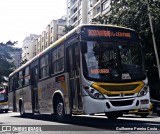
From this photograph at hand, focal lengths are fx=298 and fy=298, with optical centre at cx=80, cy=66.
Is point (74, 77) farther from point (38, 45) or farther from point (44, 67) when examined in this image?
point (38, 45)

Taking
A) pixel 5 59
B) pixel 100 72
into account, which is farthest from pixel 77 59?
pixel 5 59

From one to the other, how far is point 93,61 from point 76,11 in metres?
60.9

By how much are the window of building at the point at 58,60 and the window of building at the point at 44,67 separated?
35.5 inches

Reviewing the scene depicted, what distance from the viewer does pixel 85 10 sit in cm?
6316

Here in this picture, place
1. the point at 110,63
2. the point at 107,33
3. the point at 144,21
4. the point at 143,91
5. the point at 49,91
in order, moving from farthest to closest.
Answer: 1. the point at 144,21
2. the point at 49,91
3. the point at 107,33
4. the point at 143,91
5. the point at 110,63

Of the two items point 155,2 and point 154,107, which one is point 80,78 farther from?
point 155,2

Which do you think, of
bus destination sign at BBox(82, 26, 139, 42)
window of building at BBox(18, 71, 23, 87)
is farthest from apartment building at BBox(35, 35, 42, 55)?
bus destination sign at BBox(82, 26, 139, 42)

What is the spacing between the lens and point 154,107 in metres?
15.6

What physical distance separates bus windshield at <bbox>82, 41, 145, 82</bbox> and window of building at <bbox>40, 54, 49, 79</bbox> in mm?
3889

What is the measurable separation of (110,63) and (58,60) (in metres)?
2.77

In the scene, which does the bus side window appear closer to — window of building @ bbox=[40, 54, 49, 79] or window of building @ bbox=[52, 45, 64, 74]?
window of building @ bbox=[52, 45, 64, 74]

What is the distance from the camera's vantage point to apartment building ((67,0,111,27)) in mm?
52694

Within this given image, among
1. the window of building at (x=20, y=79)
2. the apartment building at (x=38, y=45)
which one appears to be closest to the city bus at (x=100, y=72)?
the window of building at (x=20, y=79)

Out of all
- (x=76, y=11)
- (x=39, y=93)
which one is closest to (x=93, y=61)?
(x=39, y=93)
